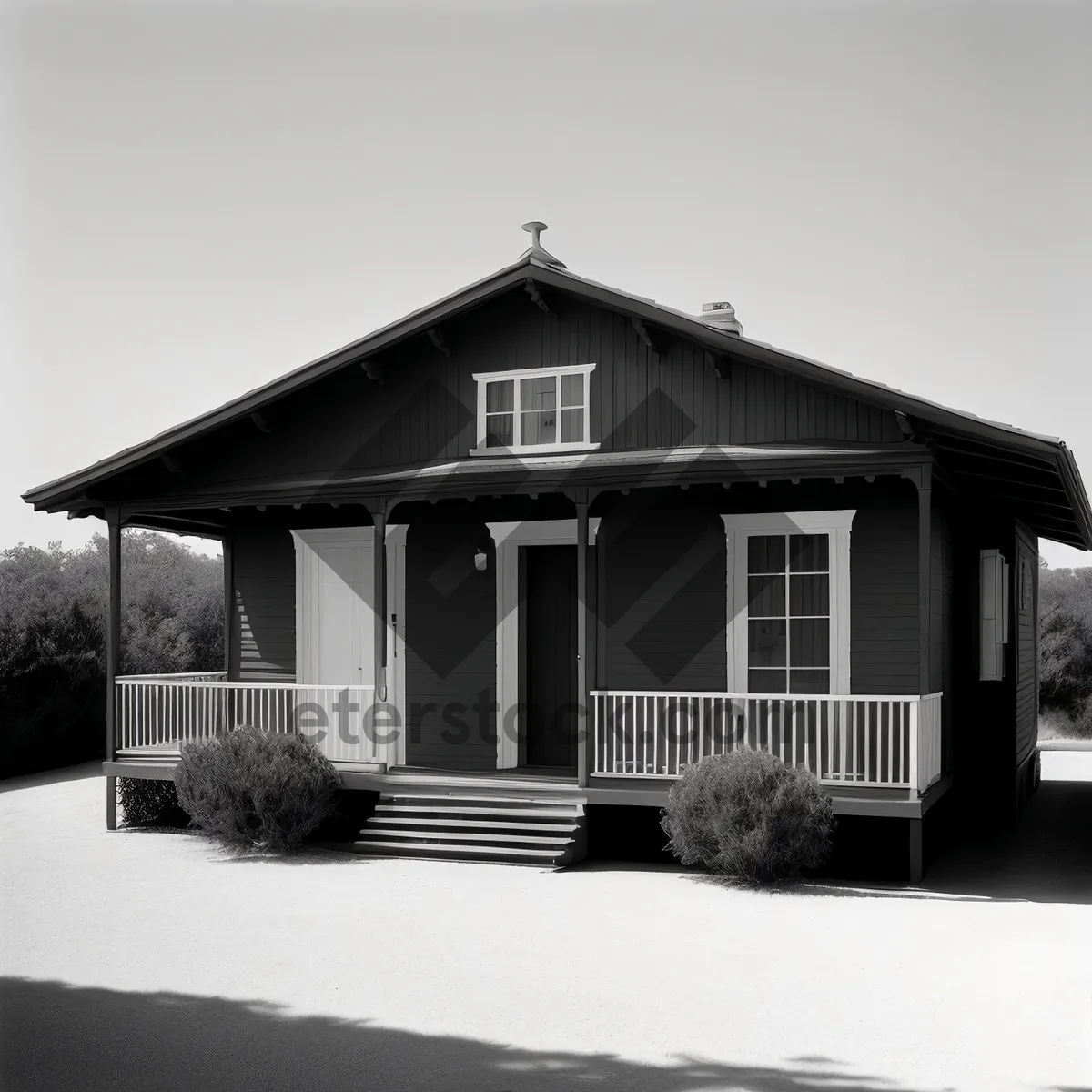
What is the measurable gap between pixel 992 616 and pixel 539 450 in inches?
215

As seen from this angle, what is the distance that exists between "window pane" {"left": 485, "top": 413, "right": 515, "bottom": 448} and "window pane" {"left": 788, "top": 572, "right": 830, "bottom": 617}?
332 cm

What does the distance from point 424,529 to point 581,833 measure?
428 cm

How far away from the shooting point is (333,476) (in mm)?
13242

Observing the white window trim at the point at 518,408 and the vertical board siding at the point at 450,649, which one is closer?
the white window trim at the point at 518,408

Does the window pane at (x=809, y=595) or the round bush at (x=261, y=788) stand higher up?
the window pane at (x=809, y=595)

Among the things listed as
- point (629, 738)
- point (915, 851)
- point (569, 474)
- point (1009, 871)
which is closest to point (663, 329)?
point (569, 474)

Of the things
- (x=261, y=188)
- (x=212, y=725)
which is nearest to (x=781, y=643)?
(x=212, y=725)

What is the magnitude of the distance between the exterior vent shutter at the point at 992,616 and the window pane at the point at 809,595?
255 centimetres

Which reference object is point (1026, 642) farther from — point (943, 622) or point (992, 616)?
point (943, 622)

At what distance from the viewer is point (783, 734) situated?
11.0m

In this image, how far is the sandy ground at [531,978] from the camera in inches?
233

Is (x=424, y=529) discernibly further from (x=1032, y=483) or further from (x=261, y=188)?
(x=1032, y=483)

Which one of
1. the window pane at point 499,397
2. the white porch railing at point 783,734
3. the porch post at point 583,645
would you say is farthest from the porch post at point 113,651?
the white porch railing at point 783,734

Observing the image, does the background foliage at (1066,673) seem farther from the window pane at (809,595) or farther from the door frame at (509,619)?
the door frame at (509,619)
